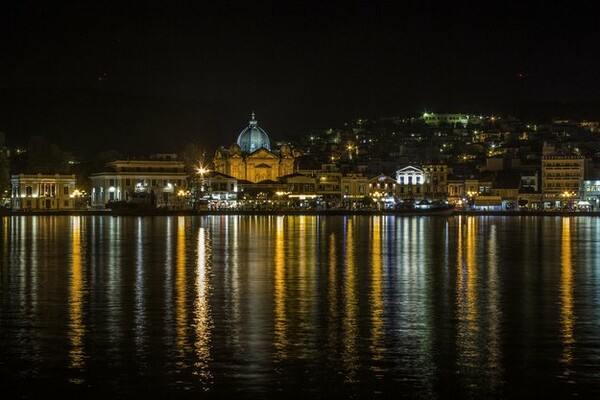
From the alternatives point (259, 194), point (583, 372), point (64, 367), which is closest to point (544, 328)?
point (583, 372)

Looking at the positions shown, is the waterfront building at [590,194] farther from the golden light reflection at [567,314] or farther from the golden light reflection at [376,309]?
the golden light reflection at [376,309]

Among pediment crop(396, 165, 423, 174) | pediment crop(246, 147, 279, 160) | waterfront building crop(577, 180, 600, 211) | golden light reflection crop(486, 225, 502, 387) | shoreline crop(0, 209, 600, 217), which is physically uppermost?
pediment crop(246, 147, 279, 160)

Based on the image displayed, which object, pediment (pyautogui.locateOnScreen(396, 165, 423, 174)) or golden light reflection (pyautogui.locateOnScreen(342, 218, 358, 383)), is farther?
pediment (pyautogui.locateOnScreen(396, 165, 423, 174))

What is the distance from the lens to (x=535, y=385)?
14555 millimetres

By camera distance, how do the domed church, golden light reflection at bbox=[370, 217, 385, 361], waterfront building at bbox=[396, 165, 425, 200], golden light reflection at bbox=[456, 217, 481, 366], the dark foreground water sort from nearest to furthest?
the dark foreground water < golden light reflection at bbox=[456, 217, 481, 366] < golden light reflection at bbox=[370, 217, 385, 361] < waterfront building at bbox=[396, 165, 425, 200] < the domed church

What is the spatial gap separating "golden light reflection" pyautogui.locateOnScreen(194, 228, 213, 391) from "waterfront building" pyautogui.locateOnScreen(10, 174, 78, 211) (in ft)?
294

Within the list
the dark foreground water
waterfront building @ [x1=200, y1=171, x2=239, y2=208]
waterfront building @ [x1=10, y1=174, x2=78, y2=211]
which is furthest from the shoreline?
the dark foreground water

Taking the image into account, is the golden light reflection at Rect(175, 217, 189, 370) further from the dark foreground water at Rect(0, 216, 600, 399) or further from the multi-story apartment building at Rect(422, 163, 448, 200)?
the multi-story apartment building at Rect(422, 163, 448, 200)

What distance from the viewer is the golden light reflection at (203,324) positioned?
1526 cm

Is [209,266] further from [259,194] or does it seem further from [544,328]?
[259,194]

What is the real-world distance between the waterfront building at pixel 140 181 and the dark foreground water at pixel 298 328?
8921 centimetres

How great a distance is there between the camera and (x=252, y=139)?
152125 mm

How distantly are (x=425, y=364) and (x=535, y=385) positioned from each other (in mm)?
1914

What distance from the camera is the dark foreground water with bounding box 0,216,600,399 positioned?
1466cm
